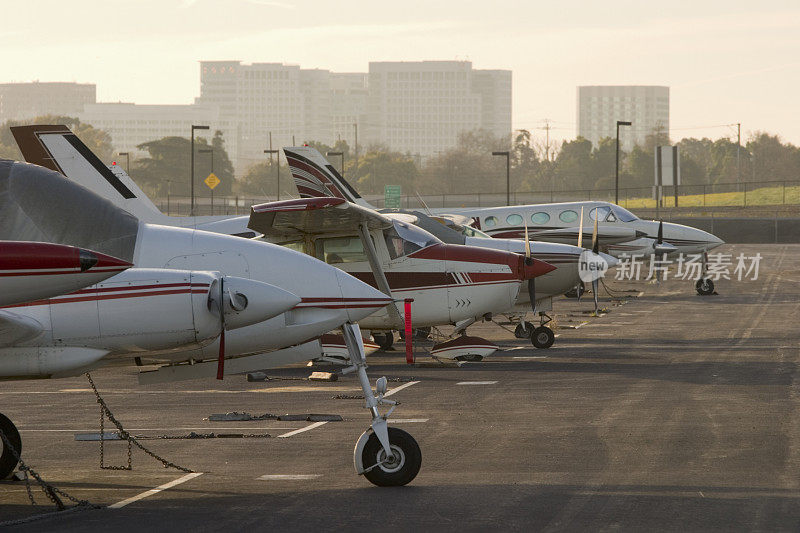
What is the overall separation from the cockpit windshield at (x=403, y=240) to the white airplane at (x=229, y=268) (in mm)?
9769

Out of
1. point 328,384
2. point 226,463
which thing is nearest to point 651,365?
point 328,384

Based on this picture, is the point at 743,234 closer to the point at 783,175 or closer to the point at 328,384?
the point at 328,384

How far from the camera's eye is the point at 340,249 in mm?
20547

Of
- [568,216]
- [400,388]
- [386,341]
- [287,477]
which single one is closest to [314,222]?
[400,388]

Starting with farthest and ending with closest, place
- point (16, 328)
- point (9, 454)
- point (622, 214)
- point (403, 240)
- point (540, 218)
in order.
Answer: point (622, 214), point (540, 218), point (403, 240), point (9, 454), point (16, 328)

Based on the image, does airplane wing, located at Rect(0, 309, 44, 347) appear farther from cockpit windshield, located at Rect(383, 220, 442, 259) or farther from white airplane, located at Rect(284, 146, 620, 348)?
white airplane, located at Rect(284, 146, 620, 348)

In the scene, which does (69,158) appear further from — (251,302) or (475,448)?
(251,302)

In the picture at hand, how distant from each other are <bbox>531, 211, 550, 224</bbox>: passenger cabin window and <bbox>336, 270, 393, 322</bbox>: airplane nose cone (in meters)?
27.9

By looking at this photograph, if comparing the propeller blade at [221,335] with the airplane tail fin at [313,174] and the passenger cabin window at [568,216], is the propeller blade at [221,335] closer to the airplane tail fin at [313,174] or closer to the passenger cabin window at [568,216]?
the airplane tail fin at [313,174]

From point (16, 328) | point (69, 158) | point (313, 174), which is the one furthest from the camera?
point (313, 174)

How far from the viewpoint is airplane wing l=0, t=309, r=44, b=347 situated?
9.53 meters

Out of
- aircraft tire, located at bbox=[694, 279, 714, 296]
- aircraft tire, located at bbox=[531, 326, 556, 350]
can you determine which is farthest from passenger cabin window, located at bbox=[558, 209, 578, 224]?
aircraft tire, located at bbox=[531, 326, 556, 350]

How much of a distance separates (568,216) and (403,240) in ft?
60.1

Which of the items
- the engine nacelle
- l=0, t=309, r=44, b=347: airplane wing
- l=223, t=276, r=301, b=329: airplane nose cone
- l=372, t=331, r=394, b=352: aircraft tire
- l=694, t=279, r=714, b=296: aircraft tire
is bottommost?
l=694, t=279, r=714, b=296: aircraft tire
